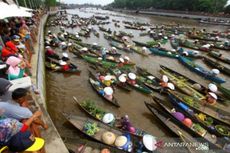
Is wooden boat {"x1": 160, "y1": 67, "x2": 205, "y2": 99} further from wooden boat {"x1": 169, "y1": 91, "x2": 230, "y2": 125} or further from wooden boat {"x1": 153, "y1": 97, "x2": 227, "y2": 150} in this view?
wooden boat {"x1": 153, "y1": 97, "x2": 227, "y2": 150}

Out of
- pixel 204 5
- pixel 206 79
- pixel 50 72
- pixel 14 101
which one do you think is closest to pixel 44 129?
pixel 14 101

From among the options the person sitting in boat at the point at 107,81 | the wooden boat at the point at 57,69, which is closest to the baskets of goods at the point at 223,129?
the person sitting in boat at the point at 107,81

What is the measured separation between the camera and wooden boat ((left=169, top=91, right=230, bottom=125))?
12.5 meters

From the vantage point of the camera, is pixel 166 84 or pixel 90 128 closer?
pixel 90 128

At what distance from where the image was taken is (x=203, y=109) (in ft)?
43.7

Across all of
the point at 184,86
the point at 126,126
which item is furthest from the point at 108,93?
the point at 184,86

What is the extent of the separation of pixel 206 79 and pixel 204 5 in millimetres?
64673

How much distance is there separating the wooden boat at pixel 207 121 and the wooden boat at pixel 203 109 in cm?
25

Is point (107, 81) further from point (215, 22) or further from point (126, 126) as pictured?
point (215, 22)

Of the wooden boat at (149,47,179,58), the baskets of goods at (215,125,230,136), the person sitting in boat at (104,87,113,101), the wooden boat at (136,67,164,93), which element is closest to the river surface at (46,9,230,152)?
the person sitting in boat at (104,87,113,101)

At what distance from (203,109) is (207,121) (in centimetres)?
155

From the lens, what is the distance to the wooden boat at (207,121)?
36.0 ft

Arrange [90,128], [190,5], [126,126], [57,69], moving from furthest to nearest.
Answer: [190,5]
[57,69]
[126,126]
[90,128]

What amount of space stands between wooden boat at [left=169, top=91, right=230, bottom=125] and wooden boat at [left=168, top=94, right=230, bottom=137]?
0.83 ft
